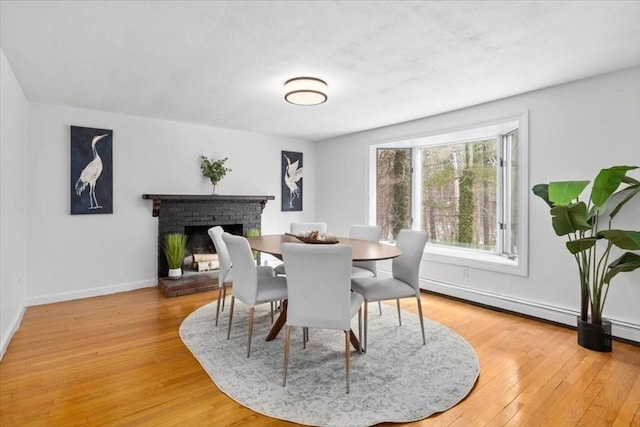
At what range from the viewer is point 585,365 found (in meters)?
2.45

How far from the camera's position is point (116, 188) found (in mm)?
4297

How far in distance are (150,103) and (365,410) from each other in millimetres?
3733

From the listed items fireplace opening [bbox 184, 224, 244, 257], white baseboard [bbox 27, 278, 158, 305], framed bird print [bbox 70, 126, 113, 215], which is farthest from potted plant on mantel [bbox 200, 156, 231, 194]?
white baseboard [bbox 27, 278, 158, 305]

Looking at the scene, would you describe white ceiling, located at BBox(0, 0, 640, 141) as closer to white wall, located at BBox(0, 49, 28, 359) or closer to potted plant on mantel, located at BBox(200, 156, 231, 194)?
white wall, located at BBox(0, 49, 28, 359)

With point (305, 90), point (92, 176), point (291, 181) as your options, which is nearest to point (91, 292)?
point (92, 176)

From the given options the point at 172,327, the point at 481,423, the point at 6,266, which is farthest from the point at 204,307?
the point at 481,423

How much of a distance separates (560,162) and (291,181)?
3921 mm

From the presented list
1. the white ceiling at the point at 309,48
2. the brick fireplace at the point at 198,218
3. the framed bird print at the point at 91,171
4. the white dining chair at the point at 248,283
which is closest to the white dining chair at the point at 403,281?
the white dining chair at the point at 248,283

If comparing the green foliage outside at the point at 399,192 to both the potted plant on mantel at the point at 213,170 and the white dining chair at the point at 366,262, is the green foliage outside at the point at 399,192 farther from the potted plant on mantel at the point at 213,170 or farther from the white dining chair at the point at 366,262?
the potted plant on mantel at the point at 213,170

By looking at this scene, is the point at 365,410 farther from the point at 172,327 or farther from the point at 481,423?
the point at 172,327

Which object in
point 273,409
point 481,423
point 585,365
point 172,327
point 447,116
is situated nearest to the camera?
point 481,423

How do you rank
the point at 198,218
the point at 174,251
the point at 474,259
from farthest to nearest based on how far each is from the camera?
the point at 198,218 < the point at 174,251 < the point at 474,259

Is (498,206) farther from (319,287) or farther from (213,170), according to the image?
(213,170)

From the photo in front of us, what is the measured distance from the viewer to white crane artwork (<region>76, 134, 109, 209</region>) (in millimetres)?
4031
